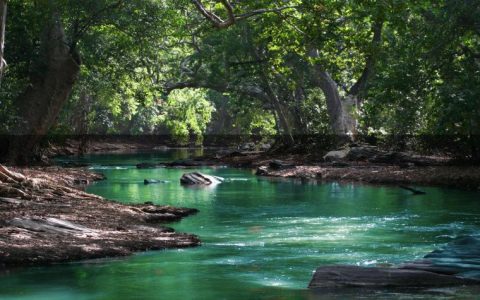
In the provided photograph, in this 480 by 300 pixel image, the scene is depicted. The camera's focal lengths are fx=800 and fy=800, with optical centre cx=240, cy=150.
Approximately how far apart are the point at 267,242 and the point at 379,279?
5.06 m

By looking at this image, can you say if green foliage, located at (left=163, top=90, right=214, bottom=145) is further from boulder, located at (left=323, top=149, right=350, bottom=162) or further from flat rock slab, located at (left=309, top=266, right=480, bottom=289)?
flat rock slab, located at (left=309, top=266, right=480, bottom=289)

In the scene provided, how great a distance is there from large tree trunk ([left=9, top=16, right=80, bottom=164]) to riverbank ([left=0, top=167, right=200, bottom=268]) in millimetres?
8166

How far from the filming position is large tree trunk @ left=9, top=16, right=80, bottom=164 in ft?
92.2

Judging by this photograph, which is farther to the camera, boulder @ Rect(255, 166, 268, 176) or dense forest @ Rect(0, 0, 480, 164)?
boulder @ Rect(255, 166, 268, 176)

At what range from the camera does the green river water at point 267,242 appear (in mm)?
11023

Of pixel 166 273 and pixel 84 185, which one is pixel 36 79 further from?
pixel 166 273

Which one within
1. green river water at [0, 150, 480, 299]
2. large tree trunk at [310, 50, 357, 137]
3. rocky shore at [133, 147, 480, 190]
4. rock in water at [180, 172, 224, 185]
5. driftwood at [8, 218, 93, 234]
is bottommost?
green river water at [0, 150, 480, 299]

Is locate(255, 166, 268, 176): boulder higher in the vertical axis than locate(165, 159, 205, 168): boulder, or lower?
lower

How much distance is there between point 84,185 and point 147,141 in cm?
4733

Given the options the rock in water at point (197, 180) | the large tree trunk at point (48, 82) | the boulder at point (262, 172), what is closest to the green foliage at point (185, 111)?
the boulder at point (262, 172)

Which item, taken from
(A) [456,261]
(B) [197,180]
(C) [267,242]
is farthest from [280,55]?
(A) [456,261]

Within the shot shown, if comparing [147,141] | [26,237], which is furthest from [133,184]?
[147,141]

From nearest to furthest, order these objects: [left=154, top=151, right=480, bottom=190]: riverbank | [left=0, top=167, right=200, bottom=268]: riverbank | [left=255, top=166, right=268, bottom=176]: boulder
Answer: [left=0, top=167, right=200, bottom=268]: riverbank, [left=154, top=151, right=480, bottom=190]: riverbank, [left=255, top=166, right=268, bottom=176]: boulder

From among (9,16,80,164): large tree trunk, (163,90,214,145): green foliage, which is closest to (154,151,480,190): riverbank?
(9,16,80,164): large tree trunk
